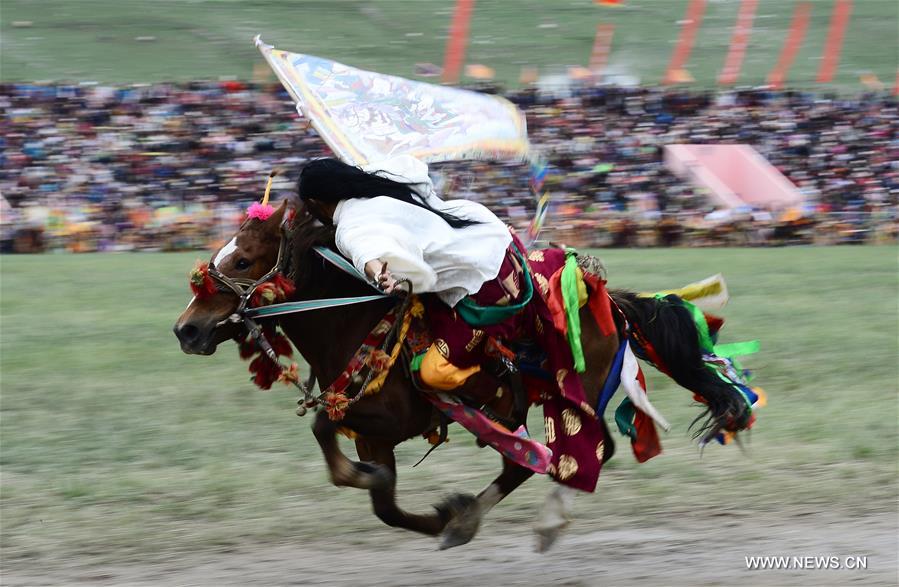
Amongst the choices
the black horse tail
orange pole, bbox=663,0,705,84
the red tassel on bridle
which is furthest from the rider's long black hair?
orange pole, bbox=663,0,705,84

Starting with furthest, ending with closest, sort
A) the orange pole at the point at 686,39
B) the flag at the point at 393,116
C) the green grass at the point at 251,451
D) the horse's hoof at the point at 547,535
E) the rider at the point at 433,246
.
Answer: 1. the orange pole at the point at 686,39
2. the green grass at the point at 251,451
3. the flag at the point at 393,116
4. the horse's hoof at the point at 547,535
5. the rider at the point at 433,246

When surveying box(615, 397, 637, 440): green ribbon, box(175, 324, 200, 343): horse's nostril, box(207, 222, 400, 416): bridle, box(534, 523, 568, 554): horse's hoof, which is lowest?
box(534, 523, 568, 554): horse's hoof

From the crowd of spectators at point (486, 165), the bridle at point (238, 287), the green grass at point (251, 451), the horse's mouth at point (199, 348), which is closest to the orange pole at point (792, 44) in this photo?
the crowd of spectators at point (486, 165)

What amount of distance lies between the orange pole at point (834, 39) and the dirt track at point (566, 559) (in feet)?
86.1

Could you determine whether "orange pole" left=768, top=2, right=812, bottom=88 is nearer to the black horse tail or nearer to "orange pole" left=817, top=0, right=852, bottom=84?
"orange pole" left=817, top=0, right=852, bottom=84

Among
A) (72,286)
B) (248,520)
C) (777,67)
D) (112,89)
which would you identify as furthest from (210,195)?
(777,67)

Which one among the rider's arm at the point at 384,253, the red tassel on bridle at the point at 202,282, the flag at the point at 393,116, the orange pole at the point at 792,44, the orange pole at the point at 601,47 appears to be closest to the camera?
the rider's arm at the point at 384,253

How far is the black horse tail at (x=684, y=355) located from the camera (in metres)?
4.63

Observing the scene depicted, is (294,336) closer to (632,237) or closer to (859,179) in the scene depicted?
(632,237)

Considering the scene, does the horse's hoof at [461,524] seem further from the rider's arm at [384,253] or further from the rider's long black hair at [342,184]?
the rider's long black hair at [342,184]

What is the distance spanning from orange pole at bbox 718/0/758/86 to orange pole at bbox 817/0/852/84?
2.21m

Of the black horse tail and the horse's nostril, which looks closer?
the horse's nostril

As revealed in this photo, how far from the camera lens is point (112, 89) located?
2053cm

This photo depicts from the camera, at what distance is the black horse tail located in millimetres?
4626
